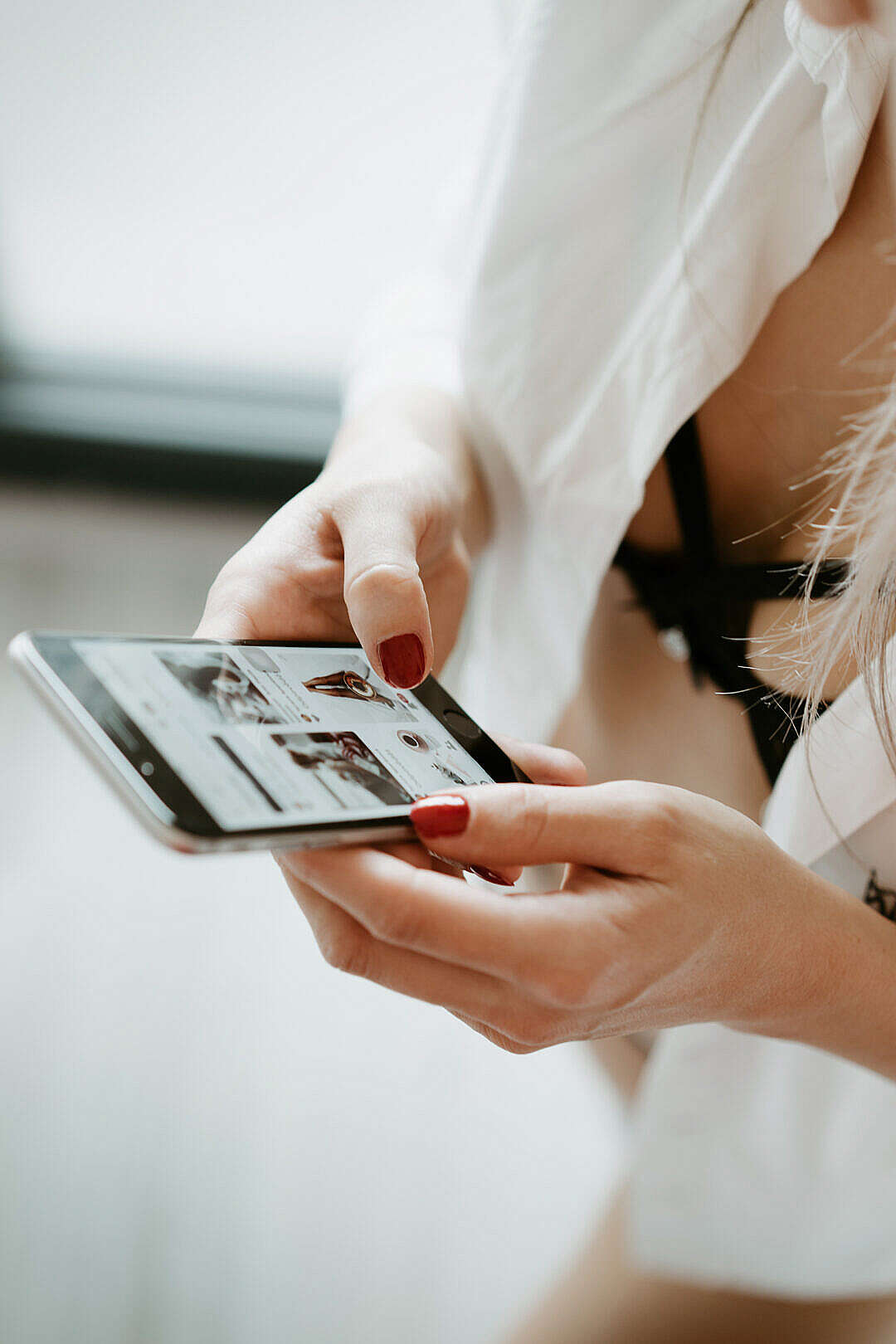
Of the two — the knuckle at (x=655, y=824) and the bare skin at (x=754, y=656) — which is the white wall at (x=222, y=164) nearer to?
the bare skin at (x=754, y=656)

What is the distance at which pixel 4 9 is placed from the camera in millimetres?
1066

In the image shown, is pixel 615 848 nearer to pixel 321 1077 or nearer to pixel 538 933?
pixel 538 933

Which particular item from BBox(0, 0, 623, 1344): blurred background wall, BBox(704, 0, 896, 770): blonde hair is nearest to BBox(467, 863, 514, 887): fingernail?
BBox(704, 0, 896, 770): blonde hair

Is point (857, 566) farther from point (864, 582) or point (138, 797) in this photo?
point (138, 797)

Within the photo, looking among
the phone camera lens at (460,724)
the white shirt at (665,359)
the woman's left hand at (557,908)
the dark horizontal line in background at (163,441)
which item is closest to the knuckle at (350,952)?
the woman's left hand at (557,908)

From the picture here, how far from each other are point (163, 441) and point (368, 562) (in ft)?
3.01

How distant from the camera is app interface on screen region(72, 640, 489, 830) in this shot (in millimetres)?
309

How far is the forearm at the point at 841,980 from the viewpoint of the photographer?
384 mm

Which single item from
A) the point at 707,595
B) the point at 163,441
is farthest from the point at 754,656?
the point at 163,441

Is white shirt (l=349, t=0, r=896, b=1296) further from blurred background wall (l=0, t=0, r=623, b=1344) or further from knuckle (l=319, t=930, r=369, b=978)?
knuckle (l=319, t=930, r=369, b=978)

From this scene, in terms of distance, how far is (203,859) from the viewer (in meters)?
0.72

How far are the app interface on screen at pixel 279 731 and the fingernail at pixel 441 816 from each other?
2 centimetres

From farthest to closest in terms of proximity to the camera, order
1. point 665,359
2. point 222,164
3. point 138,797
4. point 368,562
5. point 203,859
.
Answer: point 222,164, point 203,859, point 665,359, point 368,562, point 138,797

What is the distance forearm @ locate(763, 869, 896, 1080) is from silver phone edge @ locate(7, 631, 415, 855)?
0.17 meters
